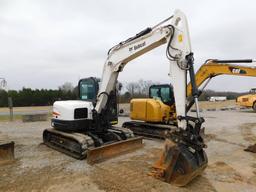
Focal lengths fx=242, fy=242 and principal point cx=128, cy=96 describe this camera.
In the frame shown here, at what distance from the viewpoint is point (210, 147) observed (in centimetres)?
752

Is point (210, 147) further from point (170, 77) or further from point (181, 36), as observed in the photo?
point (181, 36)

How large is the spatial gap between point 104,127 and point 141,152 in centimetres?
131

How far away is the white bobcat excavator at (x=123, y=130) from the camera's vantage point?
4383mm

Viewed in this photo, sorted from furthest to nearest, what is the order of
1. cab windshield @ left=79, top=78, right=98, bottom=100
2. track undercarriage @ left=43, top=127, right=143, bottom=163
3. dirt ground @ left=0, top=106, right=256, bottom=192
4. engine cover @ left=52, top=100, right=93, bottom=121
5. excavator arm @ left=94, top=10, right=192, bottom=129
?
cab windshield @ left=79, top=78, right=98, bottom=100, engine cover @ left=52, top=100, right=93, bottom=121, track undercarriage @ left=43, top=127, right=143, bottom=163, excavator arm @ left=94, top=10, right=192, bottom=129, dirt ground @ left=0, top=106, right=256, bottom=192

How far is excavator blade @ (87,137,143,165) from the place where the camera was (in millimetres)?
5766

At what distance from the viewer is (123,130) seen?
293 inches

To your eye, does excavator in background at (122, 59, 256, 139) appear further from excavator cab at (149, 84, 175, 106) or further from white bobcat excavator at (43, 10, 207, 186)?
white bobcat excavator at (43, 10, 207, 186)

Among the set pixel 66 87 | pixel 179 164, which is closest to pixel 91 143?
pixel 179 164

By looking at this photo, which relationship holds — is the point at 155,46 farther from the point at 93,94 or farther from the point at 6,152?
the point at 6,152

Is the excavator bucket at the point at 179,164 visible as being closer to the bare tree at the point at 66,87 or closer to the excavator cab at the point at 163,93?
the excavator cab at the point at 163,93

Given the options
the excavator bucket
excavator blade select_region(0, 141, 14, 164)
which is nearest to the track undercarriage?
excavator blade select_region(0, 141, 14, 164)

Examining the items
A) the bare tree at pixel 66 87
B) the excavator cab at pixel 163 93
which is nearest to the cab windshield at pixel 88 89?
the excavator cab at pixel 163 93

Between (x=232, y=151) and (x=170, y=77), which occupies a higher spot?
(x=170, y=77)

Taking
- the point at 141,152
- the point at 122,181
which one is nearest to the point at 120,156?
the point at 141,152
